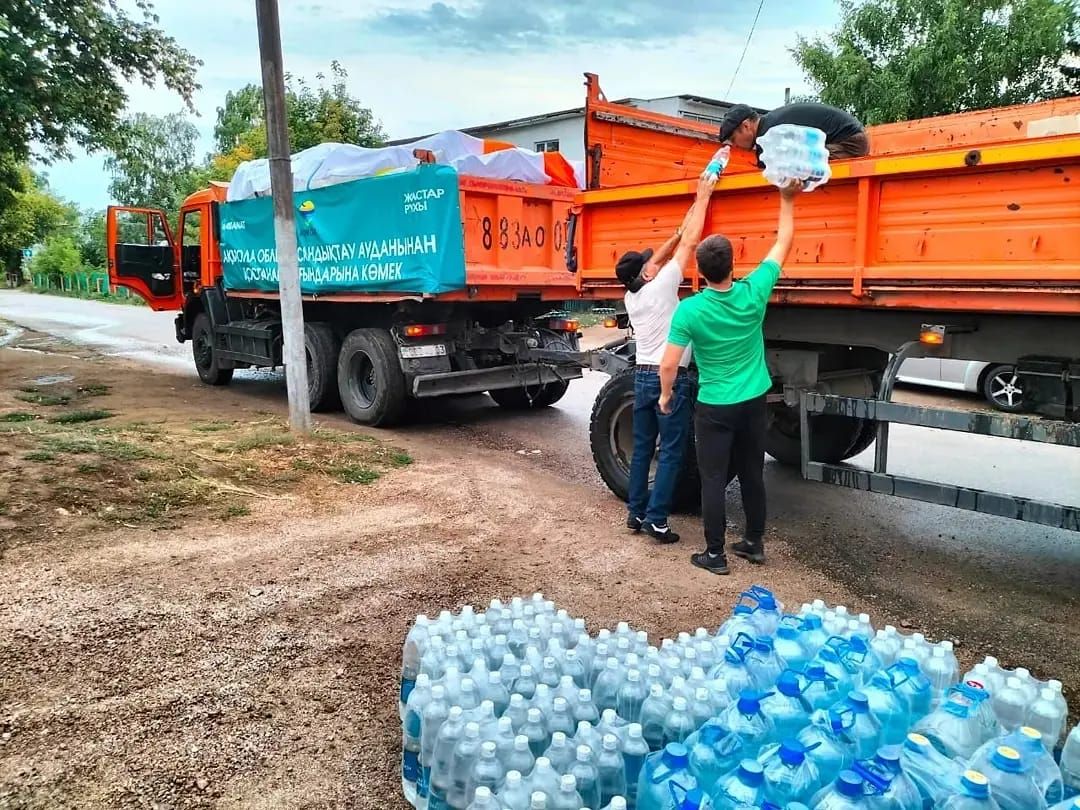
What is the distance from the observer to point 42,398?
32.3 ft

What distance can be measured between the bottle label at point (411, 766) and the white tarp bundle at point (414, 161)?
605cm

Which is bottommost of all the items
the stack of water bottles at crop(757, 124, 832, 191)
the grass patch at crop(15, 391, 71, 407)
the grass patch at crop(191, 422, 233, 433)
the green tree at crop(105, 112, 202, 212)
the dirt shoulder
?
the dirt shoulder

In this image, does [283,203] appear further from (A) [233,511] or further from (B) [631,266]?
(B) [631,266]

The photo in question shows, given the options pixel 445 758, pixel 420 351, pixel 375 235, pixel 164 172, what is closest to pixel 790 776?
pixel 445 758

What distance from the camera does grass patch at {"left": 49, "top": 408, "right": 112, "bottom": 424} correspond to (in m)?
8.22

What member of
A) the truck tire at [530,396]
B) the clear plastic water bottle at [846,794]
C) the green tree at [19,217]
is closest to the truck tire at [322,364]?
the truck tire at [530,396]

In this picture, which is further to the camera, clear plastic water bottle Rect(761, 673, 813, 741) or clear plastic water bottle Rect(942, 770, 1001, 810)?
clear plastic water bottle Rect(761, 673, 813, 741)

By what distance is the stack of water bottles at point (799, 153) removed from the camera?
164 inches

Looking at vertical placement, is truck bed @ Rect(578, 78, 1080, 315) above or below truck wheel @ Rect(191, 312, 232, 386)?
above

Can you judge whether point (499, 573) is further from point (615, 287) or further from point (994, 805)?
point (994, 805)

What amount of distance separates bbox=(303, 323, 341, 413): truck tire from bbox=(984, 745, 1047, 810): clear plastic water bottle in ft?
26.1

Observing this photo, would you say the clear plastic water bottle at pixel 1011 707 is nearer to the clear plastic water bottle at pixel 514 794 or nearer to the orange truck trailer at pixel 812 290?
the clear plastic water bottle at pixel 514 794

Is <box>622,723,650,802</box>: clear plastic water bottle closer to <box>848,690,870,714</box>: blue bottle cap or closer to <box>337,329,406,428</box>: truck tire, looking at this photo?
<box>848,690,870,714</box>: blue bottle cap

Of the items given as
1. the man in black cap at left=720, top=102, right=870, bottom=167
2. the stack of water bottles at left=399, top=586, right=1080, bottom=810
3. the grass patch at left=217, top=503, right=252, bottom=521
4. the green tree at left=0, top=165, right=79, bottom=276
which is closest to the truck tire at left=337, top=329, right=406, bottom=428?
the grass patch at left=217, top=503, right=252, bottom=521
